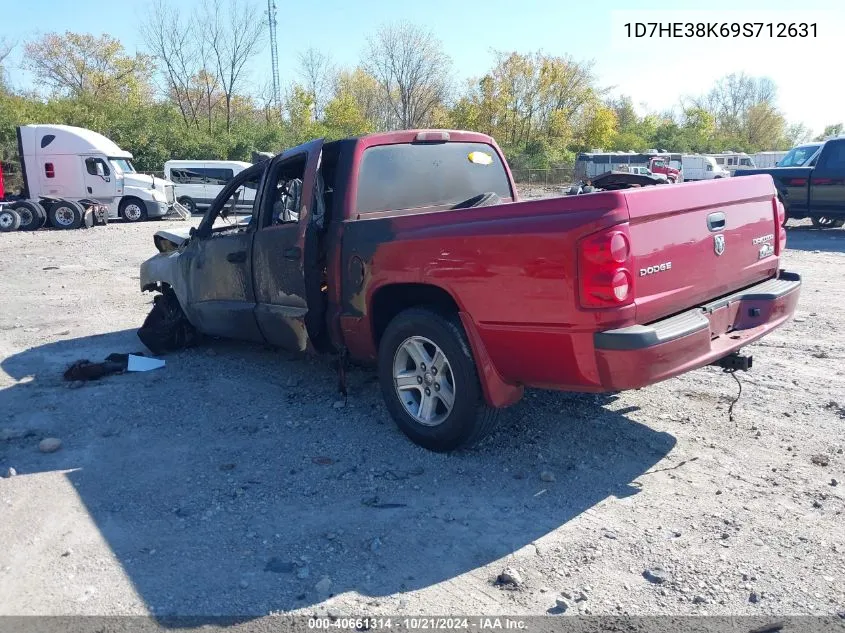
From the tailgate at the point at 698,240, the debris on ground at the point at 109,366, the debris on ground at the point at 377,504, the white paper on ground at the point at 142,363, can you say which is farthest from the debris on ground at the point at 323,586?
the white paper on ground at the point at 142,363

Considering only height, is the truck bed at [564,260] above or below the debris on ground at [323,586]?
above

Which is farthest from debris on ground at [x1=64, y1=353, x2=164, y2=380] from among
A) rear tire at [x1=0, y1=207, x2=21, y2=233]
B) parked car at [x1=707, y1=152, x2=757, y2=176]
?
parked car at [x1=707, y1=152, x2=757, y2=176]

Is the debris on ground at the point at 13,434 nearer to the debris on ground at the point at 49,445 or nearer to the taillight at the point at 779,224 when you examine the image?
the debris on ground at the point at 49,445

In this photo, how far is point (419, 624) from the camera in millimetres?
2801

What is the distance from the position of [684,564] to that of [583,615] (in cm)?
61

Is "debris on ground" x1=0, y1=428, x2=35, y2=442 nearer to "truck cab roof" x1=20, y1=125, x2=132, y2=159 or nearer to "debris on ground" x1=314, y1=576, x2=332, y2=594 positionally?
"debris on ground" x1=314, y1=576, x2=332, y2=594

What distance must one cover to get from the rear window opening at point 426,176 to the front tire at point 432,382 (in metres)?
1.06

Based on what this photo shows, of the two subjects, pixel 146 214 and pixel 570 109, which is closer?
pixel 146 214

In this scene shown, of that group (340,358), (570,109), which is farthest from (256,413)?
(570,109)

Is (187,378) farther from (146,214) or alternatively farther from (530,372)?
(146,214)

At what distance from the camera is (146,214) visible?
24281 mm

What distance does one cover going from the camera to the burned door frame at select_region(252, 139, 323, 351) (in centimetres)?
491

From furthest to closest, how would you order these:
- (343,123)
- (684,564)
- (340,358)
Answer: (343,123)
(340,358)
(684,564)

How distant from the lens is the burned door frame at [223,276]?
5746mm
